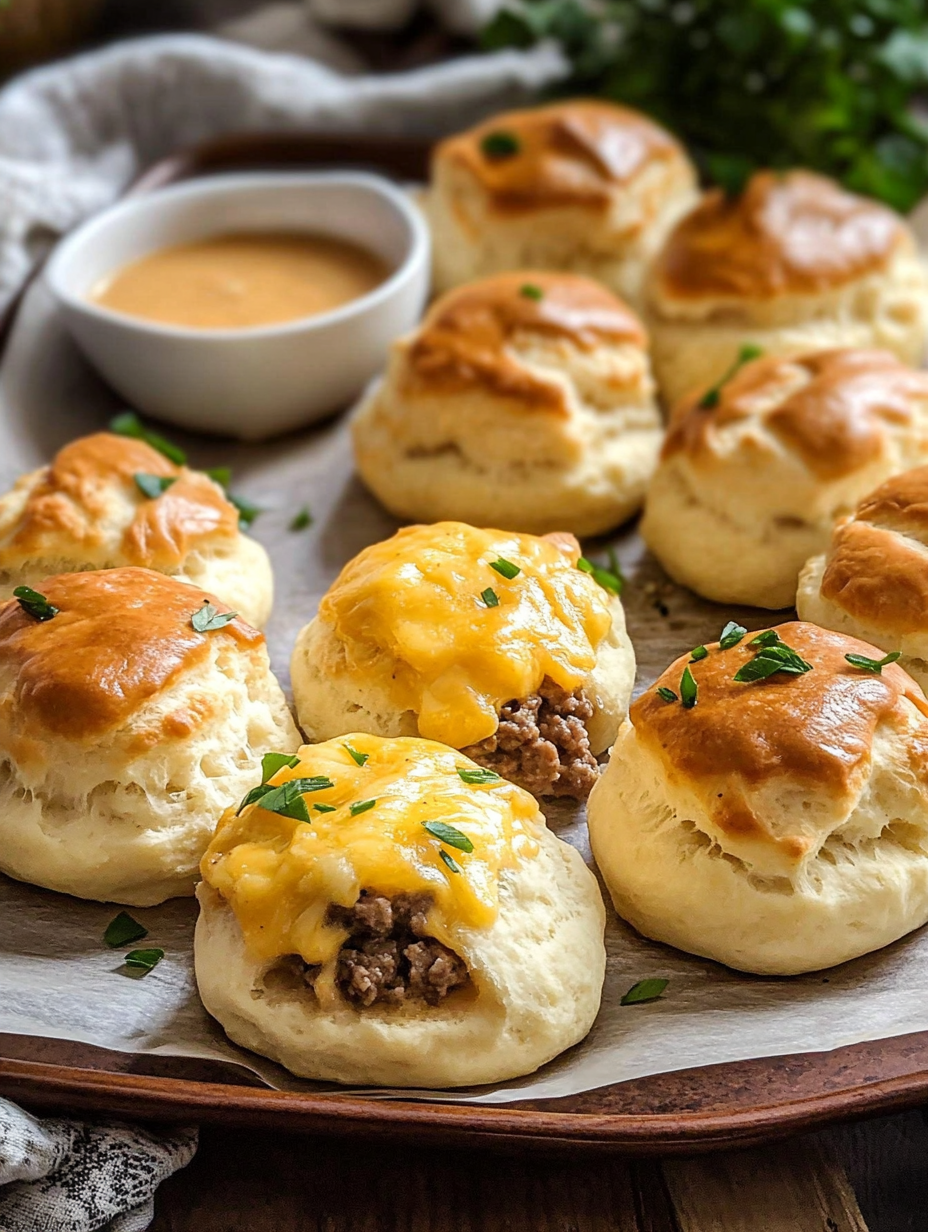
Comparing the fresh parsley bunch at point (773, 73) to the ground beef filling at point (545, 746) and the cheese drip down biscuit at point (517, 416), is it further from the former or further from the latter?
the ground beef filling at point (545, 746)

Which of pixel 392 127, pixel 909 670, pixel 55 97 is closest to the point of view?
pixel 909 670

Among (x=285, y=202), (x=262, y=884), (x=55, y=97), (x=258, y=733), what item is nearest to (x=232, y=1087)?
(x=262, y=884)

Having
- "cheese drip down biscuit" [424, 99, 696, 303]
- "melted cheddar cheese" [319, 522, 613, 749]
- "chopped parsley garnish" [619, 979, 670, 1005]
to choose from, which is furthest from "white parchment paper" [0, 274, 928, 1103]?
"cheese drip down biscuit" [424, 99, 696, 303]

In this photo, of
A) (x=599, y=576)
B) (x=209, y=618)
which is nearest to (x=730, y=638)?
(x=599, y=576)

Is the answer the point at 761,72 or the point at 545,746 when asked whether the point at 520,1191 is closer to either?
the point at 545,746

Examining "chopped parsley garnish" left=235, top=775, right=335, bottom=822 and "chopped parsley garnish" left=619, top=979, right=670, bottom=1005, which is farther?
"chopped parsley garnish" left=619, top=979, right=670, bottom=1005

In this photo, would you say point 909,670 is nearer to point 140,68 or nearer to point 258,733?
point 258,733

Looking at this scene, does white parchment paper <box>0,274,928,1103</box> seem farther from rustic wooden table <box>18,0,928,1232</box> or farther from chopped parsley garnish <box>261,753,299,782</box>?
chopped parsley garnish <box>261,753,299,782</box>
